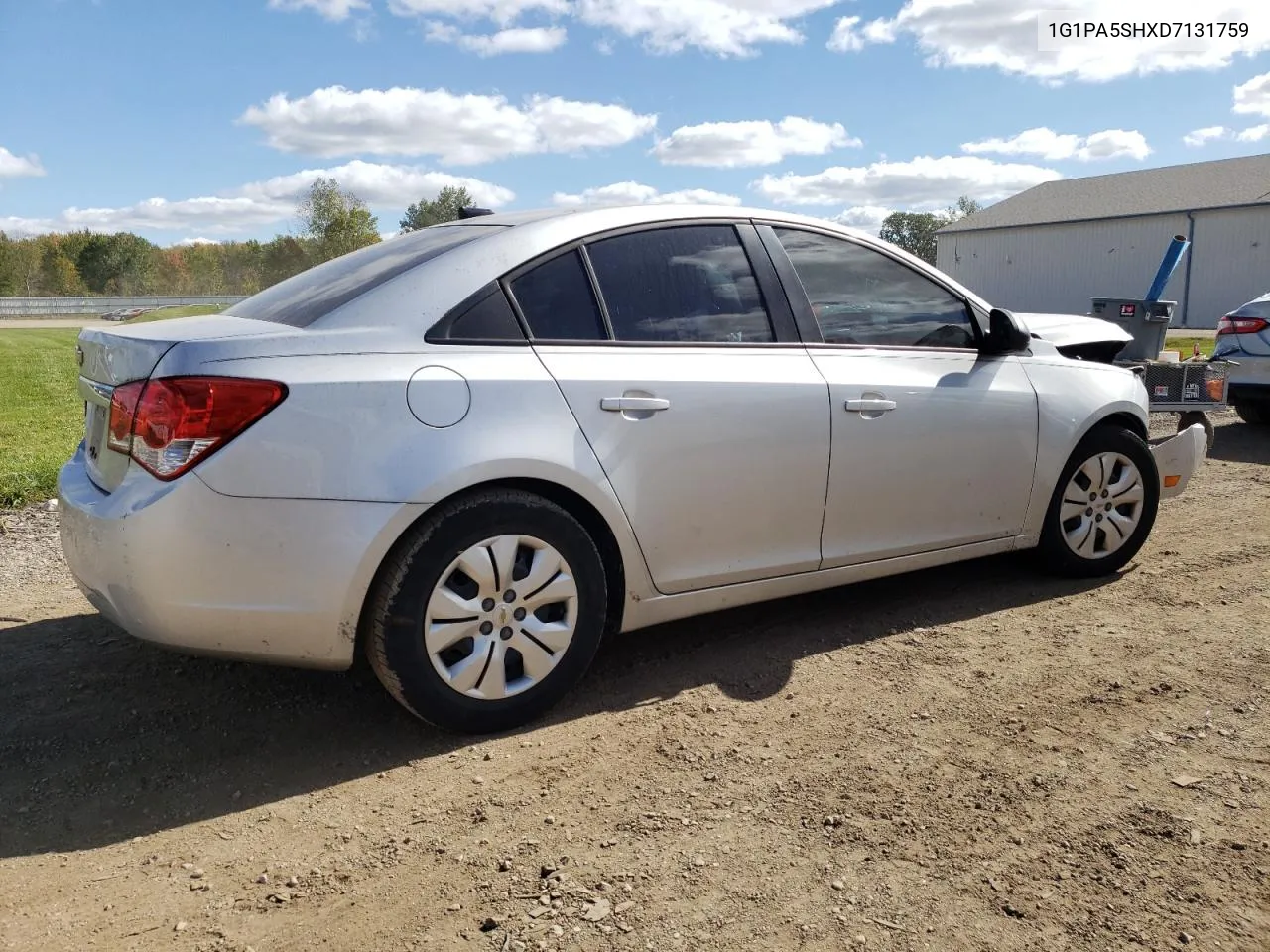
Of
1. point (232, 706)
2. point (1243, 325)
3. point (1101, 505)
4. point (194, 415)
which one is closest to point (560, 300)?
point (194, 415)

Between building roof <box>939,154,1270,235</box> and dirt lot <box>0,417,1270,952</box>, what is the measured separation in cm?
4456

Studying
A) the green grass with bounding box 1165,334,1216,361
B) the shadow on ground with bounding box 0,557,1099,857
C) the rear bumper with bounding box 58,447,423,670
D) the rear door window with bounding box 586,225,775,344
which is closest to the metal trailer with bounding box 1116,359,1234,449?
the shadow on ground with bounding box 0,557,1099,857

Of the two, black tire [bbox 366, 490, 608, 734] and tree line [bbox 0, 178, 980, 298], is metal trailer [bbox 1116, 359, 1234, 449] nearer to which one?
black tire [bbox 366, 490, 608, 734]

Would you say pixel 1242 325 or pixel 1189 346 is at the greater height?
pixel 1242 325

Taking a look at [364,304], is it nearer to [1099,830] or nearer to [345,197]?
[1099,830]

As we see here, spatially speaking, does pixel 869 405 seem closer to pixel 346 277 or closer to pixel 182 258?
pixel 346 277

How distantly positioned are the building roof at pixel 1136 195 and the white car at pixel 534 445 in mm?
44097

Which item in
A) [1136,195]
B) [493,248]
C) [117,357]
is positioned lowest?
[117,357]

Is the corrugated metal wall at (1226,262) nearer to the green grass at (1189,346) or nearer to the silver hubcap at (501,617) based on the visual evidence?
the green grass at (1189,346)

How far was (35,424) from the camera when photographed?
9.34 metres

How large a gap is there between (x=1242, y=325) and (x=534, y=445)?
8490 millimetres

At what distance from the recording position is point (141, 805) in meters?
2.97

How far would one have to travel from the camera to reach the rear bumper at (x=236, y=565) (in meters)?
2.92

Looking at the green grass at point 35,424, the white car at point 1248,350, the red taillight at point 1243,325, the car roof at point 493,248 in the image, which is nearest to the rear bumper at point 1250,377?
the white car at point 1248,350
